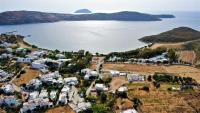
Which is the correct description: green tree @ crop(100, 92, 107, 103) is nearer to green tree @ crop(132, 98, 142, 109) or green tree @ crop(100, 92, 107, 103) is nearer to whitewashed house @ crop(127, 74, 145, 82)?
green tree @ crop(132, 98, 142, 109)

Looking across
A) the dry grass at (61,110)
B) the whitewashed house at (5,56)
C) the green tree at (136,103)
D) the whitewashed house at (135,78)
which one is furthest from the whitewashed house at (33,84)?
the whitewashed house at (5,56)

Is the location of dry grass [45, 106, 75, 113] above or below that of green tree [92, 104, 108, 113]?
below

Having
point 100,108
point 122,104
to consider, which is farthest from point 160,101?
point 100,108

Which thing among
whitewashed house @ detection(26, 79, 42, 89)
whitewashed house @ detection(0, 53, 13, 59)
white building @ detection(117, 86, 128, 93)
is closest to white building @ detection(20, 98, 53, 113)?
whitewashed house @ detection(26, 79, 42, 89)

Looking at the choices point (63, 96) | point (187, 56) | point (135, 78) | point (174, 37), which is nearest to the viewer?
point (63, 96)

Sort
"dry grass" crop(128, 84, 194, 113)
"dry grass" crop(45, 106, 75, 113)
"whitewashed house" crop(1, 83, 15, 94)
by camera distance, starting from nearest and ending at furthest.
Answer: "dry grass" crop(128, 84, 194, 113) < "dry grass" crop(45, 106, 75, 113) < "whitewashed house" crop(1, 83, 15, 94)

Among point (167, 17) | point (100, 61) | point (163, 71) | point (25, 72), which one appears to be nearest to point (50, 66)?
point (25, 72)

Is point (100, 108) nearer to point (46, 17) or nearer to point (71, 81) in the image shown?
point (71, 81)

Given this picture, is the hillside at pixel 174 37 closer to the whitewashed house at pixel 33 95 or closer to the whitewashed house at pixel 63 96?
the whitewashed house at pixel 63 96

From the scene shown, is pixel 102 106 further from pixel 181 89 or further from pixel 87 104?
pixel 181 89
